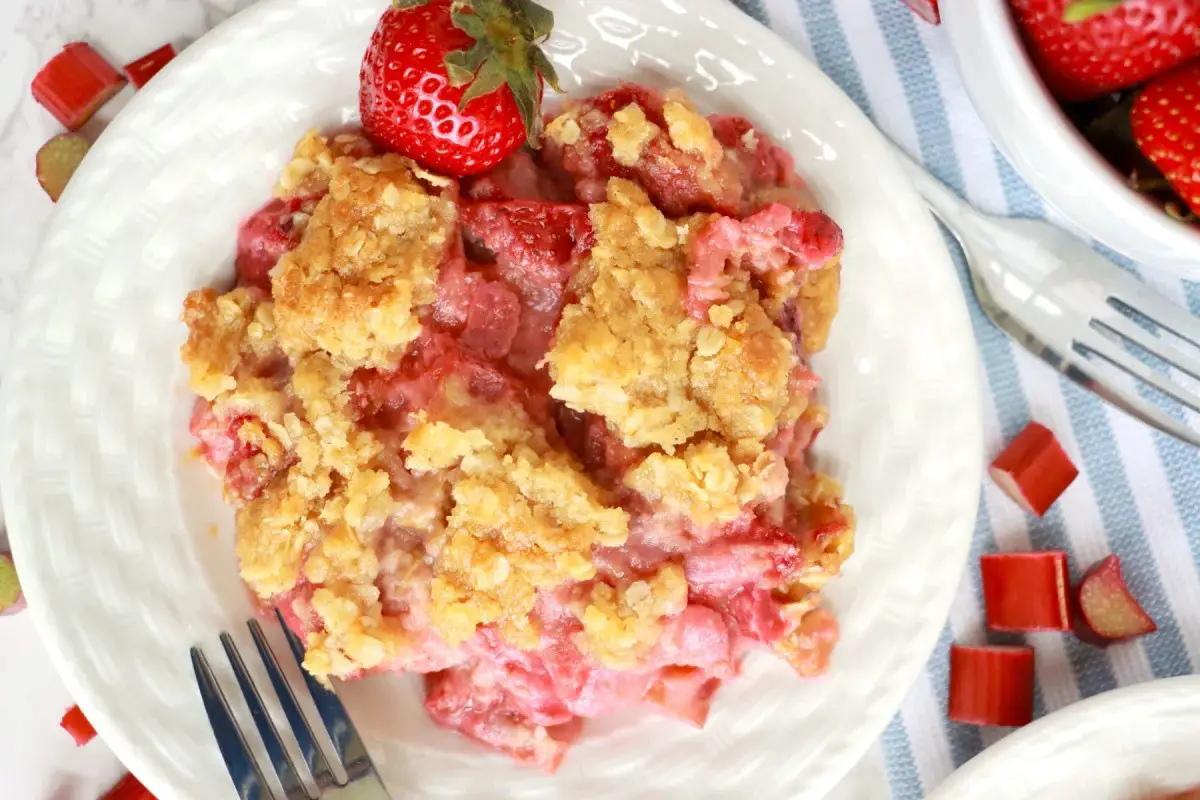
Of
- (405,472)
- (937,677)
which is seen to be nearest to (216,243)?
(405,472)

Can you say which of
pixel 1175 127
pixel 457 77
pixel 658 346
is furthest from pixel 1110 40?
pixel 457 77

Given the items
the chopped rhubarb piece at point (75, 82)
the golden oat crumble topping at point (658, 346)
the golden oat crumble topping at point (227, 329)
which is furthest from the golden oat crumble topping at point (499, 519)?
the chopped rhubarb piece at point (75, 82)

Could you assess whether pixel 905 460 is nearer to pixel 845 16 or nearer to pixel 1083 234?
pixel 1083 234

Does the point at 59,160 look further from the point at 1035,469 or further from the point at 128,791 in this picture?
the point at 1035,469

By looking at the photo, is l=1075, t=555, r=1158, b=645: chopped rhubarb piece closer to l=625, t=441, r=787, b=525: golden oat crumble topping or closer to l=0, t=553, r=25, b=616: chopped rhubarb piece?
l=625, t=441, r=787, b=525: golden oat crumble topping

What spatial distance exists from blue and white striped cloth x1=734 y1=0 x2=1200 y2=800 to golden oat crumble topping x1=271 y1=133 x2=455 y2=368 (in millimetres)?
915

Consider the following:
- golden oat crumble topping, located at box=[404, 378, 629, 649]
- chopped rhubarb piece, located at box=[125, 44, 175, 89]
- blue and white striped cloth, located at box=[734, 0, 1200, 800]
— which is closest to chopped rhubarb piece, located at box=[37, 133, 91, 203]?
chopped rhubarb piece, located at box=[125, 44, 175, 89]

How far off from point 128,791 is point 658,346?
1373 millimetres

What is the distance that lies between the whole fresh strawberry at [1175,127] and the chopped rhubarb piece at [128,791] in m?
2.01

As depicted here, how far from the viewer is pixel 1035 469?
2.03 meters

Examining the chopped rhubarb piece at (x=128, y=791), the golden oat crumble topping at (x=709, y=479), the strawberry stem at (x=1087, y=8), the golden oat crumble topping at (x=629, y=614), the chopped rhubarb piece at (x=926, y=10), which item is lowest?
the chopped rhubarb piece at (x=128, y=791)

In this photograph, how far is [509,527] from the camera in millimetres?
1588

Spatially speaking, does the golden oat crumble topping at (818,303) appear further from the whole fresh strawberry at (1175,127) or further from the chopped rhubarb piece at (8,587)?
the chopped rhubarb piece at (8,587)

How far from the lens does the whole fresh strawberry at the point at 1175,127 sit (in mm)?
1336
